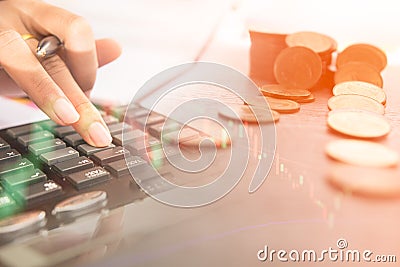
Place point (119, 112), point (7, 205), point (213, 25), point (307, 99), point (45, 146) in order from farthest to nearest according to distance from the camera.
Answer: point (213, 25) < point (307, 99) < point (119, 112) < point (45, 146) < point (7, 205)

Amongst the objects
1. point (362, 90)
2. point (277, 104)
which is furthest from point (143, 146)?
point (362, 90)

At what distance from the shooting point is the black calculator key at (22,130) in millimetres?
508

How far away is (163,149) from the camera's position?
18.3 inches

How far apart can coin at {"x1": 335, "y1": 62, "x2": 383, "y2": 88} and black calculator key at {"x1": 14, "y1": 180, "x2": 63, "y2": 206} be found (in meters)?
0.51

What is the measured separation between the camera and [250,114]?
1.96ft

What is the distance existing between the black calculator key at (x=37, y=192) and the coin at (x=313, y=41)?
54cm

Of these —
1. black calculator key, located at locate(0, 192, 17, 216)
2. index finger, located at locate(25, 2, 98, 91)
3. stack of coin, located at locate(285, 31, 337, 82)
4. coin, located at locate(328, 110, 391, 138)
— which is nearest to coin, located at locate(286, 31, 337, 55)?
stack of coin, located at locate(285, 31, 337, 82)

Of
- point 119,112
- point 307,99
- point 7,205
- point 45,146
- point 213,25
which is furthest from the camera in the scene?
point 213,25

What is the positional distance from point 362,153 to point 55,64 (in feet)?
1.26

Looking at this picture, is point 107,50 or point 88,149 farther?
point 107,50

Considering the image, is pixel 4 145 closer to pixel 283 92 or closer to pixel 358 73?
pixel 283 92

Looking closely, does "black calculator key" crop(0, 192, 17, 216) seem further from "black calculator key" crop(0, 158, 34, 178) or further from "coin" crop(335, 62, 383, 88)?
"coin" crop(335, 62, 383, 88)

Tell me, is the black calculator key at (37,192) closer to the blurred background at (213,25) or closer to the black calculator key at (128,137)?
the black calculator key at (128,137)

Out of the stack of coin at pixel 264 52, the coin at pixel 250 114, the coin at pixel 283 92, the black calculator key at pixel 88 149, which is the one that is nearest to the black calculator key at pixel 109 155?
the black calculator key at pixel 88 149
